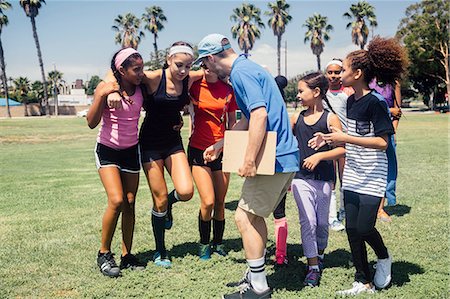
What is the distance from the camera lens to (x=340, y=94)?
5.59 meters

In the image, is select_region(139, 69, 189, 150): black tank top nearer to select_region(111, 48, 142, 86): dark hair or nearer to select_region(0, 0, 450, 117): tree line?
select_region(111, 48, 142, 86): dark hair

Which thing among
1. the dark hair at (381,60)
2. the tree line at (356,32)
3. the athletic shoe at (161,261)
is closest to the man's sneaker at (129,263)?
the athletic shoe at (161,261)

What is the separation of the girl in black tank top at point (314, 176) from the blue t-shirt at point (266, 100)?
0.52m

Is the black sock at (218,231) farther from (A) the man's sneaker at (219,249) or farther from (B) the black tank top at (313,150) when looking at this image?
(B) the black tank top at (313,150)

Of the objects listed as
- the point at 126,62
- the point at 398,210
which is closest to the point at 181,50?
the point at 126,62

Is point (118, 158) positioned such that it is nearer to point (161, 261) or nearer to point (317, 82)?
point (161, 261)

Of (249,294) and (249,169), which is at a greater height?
(249,169)

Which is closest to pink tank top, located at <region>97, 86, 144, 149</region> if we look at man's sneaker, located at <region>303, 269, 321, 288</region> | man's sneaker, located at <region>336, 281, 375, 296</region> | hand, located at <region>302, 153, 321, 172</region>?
hand, located at <region>302, 153, 321, 172</region>

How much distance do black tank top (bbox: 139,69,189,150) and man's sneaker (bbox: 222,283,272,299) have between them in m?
1.77

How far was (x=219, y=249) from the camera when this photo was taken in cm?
544

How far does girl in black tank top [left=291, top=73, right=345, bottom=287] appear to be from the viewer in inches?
175

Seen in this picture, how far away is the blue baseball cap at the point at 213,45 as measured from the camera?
3.94 meters

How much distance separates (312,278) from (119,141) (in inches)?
91.3

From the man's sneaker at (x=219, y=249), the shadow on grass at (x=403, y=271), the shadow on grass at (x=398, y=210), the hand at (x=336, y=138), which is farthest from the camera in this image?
the shadow on grass at (x=398, y=210)
